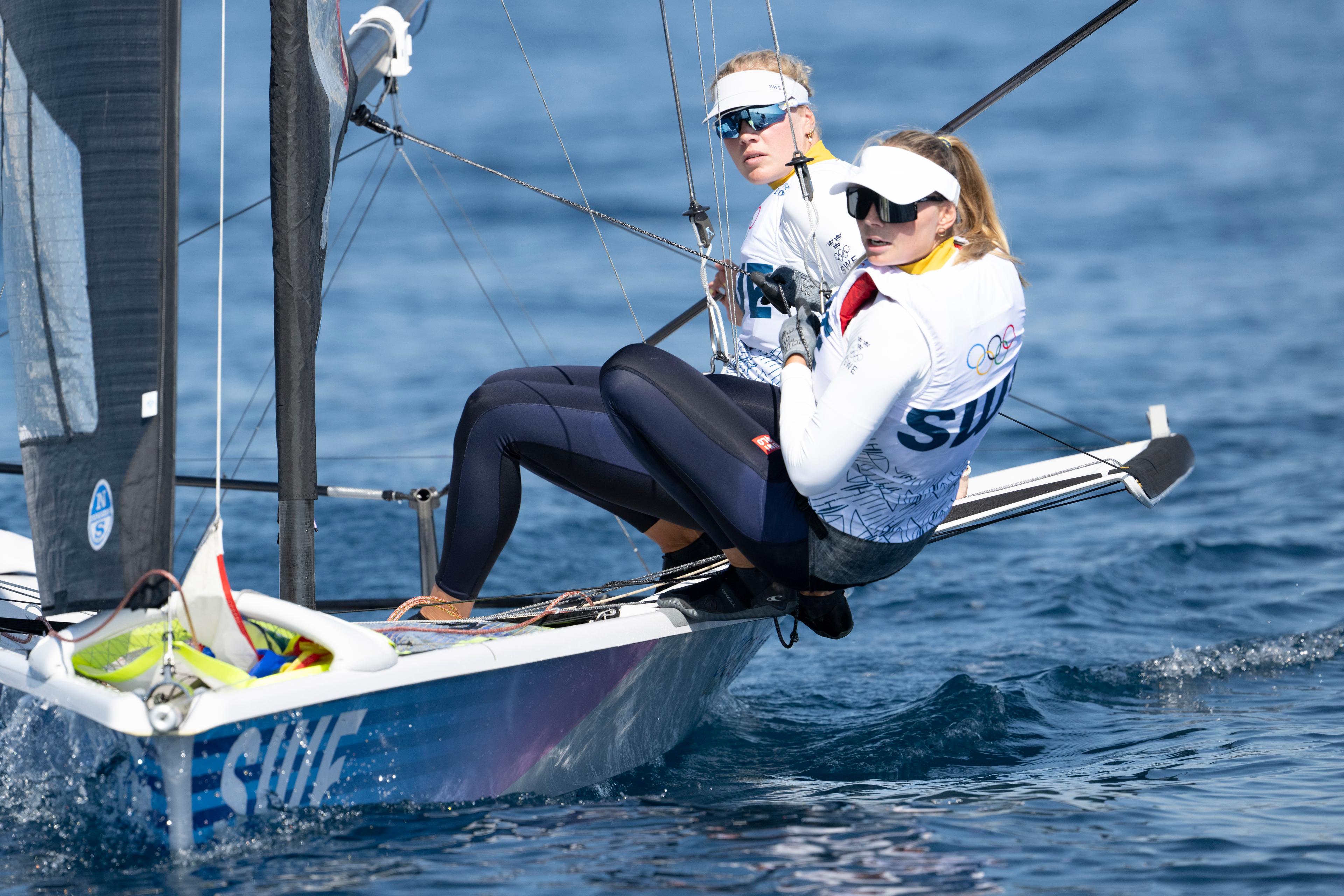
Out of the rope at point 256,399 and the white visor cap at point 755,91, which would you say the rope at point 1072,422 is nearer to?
the white visor cap at point 755,91

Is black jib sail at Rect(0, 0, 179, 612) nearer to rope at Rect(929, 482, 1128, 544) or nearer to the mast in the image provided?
the mast

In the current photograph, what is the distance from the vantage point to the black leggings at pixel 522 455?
9.49 feet

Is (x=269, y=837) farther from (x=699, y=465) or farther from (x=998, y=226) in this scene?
(x=998, y=226)

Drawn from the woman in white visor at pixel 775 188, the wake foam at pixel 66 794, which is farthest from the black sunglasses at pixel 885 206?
the wake foam at pixel 66 794

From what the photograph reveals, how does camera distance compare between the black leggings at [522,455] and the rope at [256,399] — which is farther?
the rope at [256,399]

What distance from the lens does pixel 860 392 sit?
7.64 ft

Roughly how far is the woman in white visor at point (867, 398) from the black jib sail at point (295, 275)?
0.67m

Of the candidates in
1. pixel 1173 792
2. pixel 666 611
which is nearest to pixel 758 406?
pixel 666 611

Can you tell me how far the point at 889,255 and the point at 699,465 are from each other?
0.51 metres

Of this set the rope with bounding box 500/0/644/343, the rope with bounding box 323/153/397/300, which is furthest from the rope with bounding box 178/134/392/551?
the rope with bounding box 500/0/644/343

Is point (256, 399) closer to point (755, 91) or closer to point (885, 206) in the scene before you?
point (755, 91)

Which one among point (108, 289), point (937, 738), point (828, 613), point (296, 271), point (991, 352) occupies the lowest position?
point (937, 738)

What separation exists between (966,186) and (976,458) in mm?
4847

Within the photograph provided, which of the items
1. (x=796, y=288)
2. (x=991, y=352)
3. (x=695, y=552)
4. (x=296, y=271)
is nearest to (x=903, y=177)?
(x=991, y=352)
